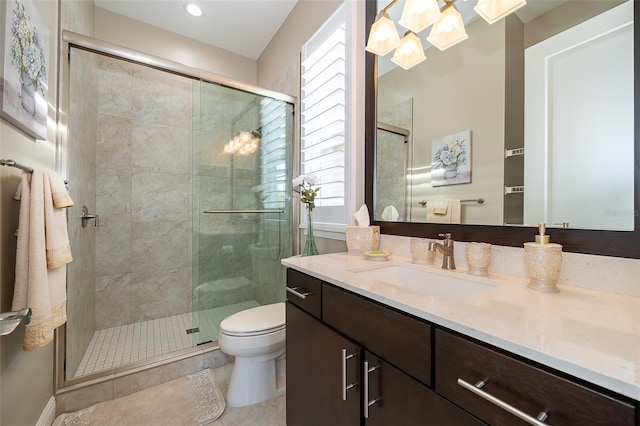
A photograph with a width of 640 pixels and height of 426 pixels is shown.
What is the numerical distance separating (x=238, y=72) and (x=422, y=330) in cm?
303

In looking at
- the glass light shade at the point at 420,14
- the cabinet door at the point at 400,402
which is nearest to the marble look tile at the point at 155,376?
the cabinet door at the point at 400,402

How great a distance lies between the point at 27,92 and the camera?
1.04m

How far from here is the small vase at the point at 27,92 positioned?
1.00 meters

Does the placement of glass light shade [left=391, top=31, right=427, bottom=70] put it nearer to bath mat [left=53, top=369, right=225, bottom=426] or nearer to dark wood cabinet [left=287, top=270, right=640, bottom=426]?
dark wood cabinet [left=287, top=270, right=640, bottom=426]

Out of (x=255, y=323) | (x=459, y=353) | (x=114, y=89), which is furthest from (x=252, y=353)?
(x=114, y=89)

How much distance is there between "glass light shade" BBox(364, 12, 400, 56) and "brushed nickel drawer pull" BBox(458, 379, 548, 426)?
1420 mm

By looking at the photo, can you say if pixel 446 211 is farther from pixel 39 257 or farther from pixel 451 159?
pixel 39 257

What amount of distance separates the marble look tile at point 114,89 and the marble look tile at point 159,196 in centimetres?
57

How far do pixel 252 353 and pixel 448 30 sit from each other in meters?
1.86

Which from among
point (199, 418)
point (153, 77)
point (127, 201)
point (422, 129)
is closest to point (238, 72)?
point (153, 77)

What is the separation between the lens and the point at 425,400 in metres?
0.62

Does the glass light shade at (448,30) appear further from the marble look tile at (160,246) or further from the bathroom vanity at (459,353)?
the marble look tile at (160,246)

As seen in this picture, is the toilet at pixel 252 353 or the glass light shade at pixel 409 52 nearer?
the glass light shade at pixel 409 52

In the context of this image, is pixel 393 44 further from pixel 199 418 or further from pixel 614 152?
pixel 199 418
